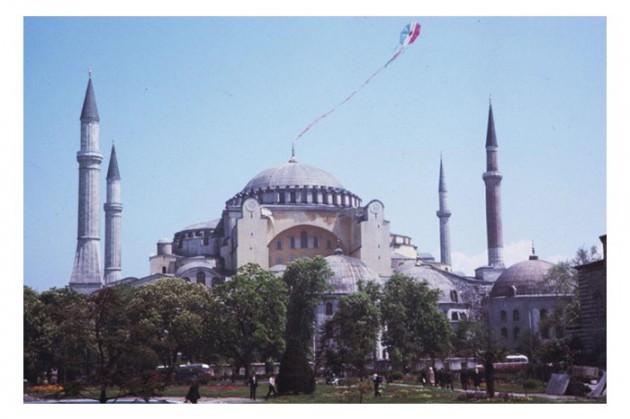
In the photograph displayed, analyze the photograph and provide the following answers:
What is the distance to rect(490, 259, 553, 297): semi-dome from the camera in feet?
153

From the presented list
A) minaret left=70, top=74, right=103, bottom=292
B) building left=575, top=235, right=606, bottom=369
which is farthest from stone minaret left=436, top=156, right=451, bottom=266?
building left=575, top=235, right=606, bottom=369

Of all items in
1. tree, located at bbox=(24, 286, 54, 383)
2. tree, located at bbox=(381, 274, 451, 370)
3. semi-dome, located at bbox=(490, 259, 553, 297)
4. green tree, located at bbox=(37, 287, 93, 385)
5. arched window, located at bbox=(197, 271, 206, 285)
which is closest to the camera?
green tree, located at bbox=(37, 287, 93, 385)

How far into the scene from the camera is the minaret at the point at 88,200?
144ft

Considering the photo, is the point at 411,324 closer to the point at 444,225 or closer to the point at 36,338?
the point at 36,338

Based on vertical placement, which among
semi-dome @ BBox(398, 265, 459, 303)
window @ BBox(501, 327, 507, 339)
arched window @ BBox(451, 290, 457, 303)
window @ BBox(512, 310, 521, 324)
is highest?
semi-dome @ BBox(398, 265, 459, 303)

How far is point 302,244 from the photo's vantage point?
49781 mm

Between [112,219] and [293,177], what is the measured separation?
10080 mm

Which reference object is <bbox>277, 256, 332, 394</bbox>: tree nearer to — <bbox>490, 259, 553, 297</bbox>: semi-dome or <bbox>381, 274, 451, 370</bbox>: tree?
<bbox>381, 274, 451, 370</bbox>: tree

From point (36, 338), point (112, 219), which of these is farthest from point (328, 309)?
point (112, 219)

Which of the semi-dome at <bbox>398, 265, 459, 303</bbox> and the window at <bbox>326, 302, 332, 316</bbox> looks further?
the semi-dome at <bbox>398, 265, 459, 303</bbox>

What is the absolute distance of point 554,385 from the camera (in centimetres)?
2139

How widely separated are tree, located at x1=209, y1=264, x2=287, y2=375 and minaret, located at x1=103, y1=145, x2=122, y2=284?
20.3m

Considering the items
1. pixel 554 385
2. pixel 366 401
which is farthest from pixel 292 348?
pixel 554 385

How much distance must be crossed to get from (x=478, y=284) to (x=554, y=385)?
2898 centimetres
